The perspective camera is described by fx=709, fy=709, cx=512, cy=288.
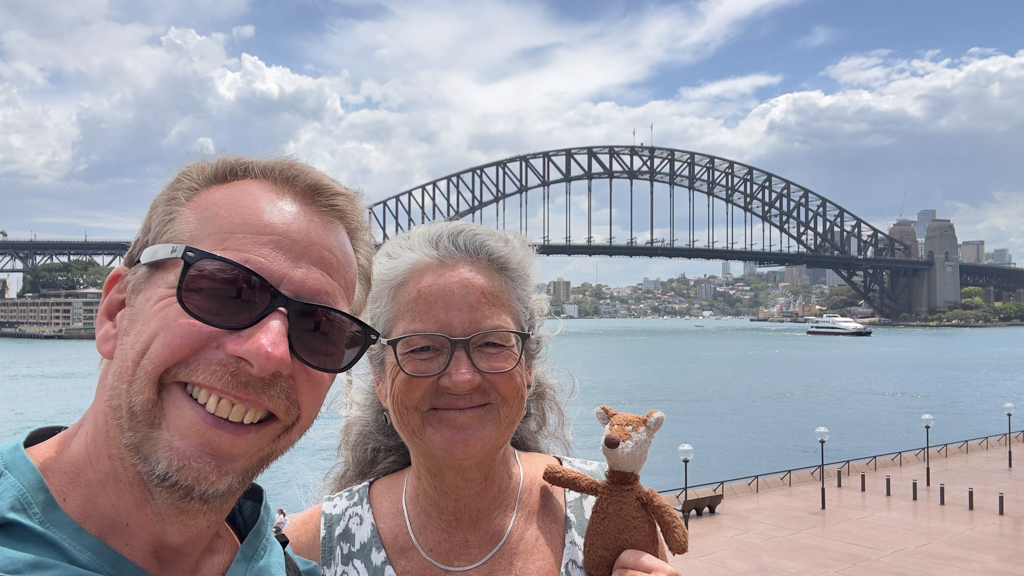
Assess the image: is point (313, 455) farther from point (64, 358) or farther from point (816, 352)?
point (816, 352)

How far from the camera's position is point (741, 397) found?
3988cm

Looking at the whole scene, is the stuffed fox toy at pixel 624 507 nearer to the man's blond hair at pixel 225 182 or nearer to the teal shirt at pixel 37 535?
the man's blond hair at pixel 225 182

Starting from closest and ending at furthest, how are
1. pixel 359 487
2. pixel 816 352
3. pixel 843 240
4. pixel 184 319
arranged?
1. pixel 184 319
2. pixel 359 487
3. pixel 816 352
4. pixel 843 240

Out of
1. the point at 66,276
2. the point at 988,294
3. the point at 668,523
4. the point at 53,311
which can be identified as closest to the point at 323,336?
the point at 668,523

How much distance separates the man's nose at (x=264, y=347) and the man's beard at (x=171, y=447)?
26 mm

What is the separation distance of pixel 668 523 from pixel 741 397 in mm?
40457

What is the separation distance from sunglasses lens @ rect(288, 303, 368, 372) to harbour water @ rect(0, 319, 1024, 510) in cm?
125

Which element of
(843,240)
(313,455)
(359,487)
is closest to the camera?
(359,487)

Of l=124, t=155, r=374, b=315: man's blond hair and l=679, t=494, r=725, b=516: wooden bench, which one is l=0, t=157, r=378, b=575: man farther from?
l=679, t=494, r=725, b=516: wooden bench

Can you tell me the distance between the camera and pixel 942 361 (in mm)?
57594

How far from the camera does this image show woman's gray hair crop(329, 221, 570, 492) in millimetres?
2020

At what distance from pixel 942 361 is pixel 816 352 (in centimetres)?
1138

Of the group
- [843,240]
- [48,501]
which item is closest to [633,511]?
[48,501]

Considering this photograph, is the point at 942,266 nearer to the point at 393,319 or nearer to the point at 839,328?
the point at 839,328
